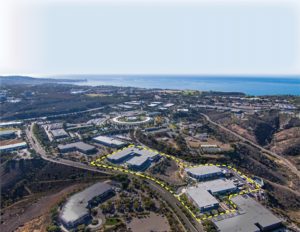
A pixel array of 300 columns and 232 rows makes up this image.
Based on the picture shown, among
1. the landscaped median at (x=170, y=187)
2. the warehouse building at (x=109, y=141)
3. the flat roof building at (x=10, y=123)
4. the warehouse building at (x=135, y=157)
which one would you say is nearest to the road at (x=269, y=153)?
the landscaped median at (x=170, y=187)

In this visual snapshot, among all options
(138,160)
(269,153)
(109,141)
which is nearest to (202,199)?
(138,160)

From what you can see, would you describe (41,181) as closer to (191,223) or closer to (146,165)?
(146,165)

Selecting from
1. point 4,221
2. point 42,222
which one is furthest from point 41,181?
point 42,222

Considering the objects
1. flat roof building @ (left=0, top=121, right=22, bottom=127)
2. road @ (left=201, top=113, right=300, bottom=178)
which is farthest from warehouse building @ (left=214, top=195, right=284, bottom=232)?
flat roof building @ (left=0, top=121, right=22, bottom=127)

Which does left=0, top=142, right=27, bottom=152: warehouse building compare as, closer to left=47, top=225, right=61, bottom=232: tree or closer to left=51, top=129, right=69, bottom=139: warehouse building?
left=51, top=129, right=69, bottom=139: warehouse building

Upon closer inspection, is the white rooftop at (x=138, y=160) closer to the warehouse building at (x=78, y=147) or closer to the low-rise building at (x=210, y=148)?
the warehouse building at (x=78, y=147)

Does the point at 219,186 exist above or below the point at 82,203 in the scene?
above

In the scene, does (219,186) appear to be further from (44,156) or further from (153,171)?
(44,156)
